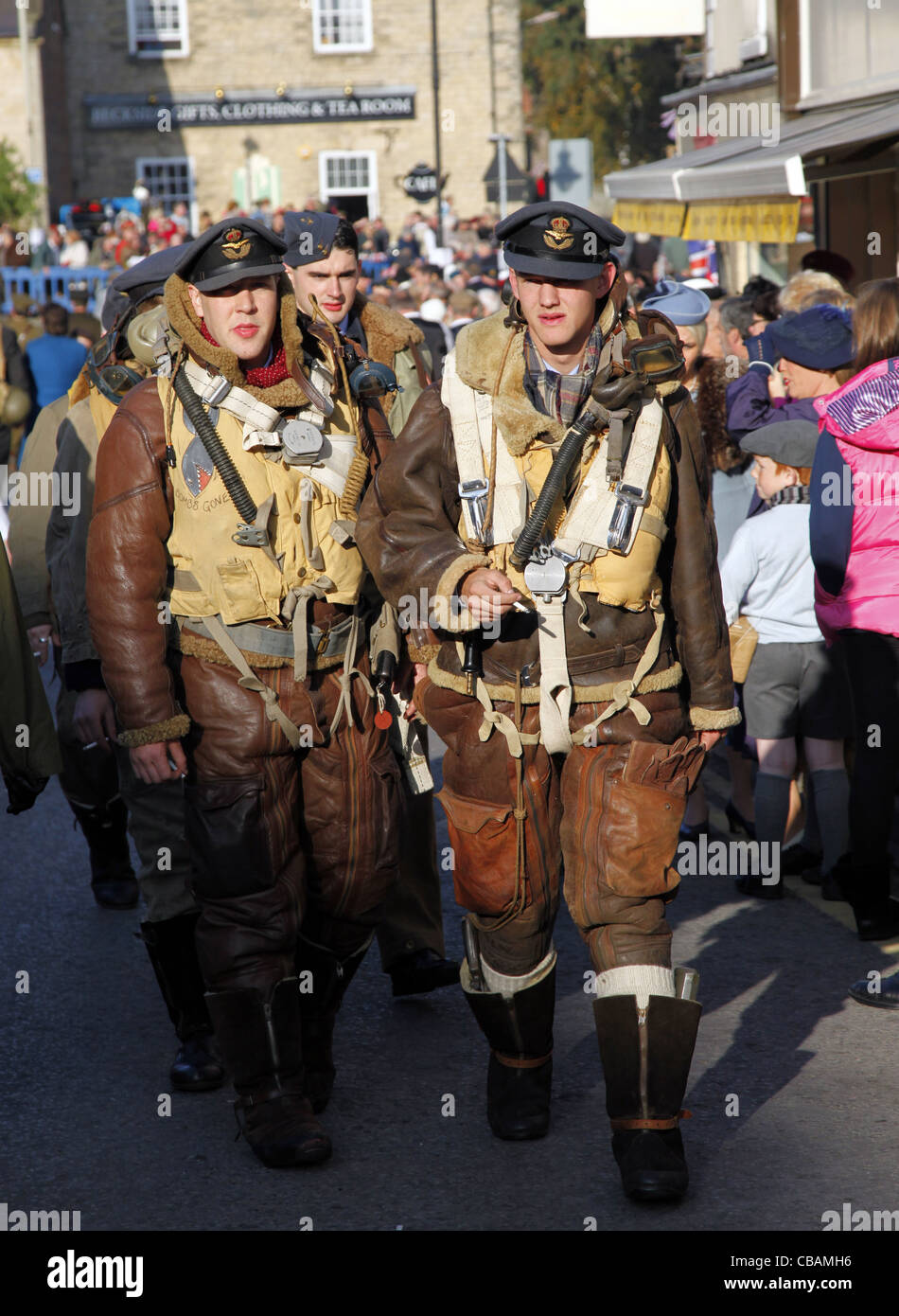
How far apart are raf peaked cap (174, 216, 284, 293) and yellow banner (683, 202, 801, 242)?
785 centimetres

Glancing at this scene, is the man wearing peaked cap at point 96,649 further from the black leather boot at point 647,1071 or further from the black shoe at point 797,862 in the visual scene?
the black shoe at point 797,862

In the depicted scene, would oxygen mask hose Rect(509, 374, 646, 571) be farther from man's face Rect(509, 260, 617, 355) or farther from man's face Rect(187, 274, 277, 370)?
man's face Rect(187, 274, 277, 370)

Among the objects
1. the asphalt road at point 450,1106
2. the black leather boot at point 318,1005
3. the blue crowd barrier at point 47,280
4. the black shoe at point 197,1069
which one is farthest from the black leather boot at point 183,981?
the blue crowd barrier at point 47,280

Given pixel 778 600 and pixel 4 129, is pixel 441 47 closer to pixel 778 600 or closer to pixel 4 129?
pixel 4 129

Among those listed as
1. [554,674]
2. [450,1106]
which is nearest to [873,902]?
[450,1106]

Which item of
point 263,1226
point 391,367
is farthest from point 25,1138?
point 391,367

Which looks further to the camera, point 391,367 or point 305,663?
point 391,367

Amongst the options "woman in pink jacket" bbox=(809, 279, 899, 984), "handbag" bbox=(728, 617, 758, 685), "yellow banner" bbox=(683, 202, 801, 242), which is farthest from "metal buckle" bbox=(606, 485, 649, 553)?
"yellow banner" bbox=(683, 202, 801, 242)

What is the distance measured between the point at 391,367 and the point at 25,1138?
8.34 feet

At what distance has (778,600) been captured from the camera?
249 inches

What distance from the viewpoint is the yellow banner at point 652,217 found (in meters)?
13.6

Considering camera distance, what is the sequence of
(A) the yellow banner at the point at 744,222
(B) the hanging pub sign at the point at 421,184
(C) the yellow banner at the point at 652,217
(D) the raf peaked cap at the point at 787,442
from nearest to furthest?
1. (D) the raf peaked cap at the point at 787,442
2. (A) the yellow banner at the point at 744,222
3. (C) the yellow banner at the point at 652,217
4. (B) the hanging pub sign at the point at 421,184

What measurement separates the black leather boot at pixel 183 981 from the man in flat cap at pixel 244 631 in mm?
564

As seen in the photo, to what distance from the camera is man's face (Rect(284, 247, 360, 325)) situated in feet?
17.5
